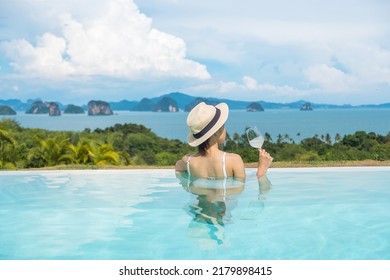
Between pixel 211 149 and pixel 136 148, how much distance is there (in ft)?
30.9

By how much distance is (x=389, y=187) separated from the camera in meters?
6.77

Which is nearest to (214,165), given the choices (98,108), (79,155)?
(79,155)

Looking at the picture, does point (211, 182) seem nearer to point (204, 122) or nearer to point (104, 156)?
point (204, 122)

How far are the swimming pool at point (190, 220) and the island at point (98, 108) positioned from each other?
45432mm

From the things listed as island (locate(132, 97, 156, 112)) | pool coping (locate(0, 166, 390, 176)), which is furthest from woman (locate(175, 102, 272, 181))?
island (locate(132, 97, 156, 112))

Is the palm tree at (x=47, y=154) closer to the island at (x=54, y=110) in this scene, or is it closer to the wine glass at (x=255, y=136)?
the wine glass at (x=255, y=136)

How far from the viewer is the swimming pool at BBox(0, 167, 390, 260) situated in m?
4.13

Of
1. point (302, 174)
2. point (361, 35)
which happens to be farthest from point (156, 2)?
point (361, 35)

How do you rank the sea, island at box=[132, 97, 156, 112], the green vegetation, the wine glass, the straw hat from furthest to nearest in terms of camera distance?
island at box=[132, 97, 156, 112], the sea, the green vegetation, the wine glass, the straw hat

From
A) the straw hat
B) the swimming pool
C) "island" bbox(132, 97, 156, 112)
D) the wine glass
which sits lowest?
the swimming pool

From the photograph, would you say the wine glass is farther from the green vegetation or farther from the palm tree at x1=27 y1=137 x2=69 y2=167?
the palm tree at x1=27 y1=137 x2=69 y2=167

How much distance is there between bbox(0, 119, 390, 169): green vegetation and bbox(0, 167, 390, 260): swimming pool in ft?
7.72

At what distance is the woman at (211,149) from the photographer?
4.54 m

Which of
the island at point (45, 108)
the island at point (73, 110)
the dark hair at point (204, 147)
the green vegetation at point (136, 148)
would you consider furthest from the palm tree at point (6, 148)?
the island at point (73, 110)
